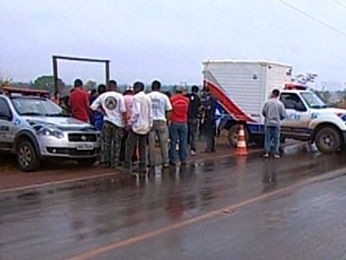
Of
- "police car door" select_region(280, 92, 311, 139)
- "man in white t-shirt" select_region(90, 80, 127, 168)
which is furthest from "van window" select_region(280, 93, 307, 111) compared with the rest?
"man in white t-shirt" select_region(90, 80, 127, 168)

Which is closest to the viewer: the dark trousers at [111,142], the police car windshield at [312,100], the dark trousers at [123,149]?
the dark trousers at [111,142]

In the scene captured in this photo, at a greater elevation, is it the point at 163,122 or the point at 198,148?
the point at 163,122

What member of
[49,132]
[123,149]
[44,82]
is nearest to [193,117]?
[123,149]

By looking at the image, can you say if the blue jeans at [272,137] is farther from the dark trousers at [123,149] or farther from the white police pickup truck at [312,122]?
the dark trousers at [123,149]

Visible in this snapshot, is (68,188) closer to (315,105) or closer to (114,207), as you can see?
(114,207)

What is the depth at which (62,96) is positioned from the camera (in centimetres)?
2034

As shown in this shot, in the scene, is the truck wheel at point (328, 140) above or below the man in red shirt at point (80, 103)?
below

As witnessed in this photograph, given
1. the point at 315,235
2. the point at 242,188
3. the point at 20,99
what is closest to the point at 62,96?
the point at 20,99

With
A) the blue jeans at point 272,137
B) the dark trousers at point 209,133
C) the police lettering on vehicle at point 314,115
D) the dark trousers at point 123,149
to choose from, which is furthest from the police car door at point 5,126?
the police lettering on vehicle at point 314,115

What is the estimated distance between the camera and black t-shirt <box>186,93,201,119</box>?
730 inches

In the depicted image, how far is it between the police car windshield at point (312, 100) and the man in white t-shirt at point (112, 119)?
8.01 metres

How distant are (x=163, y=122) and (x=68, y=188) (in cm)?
368

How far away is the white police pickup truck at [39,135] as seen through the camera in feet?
48.9

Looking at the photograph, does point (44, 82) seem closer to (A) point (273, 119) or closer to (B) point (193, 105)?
(B) point (193, 105)
